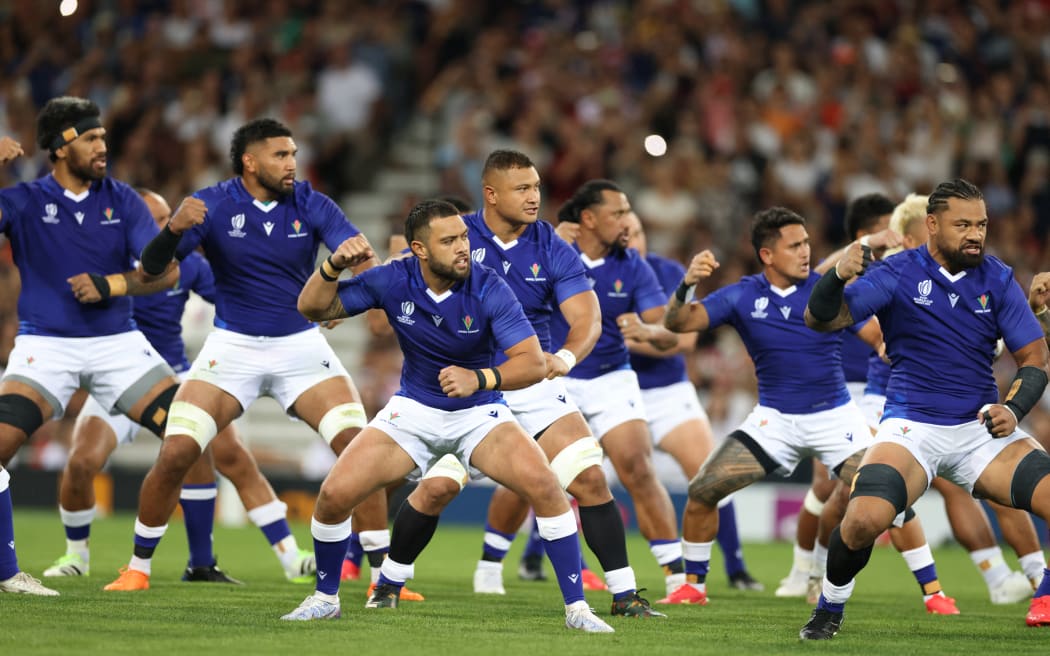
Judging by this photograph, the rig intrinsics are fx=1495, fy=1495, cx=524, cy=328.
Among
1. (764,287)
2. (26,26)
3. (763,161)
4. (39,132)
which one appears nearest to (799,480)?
(763,161)

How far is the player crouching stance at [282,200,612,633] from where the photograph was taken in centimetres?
848

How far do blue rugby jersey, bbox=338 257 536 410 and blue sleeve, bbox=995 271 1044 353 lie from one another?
2.80m

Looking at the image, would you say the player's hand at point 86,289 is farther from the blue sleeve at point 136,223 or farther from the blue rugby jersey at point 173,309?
the blue rugby jersey at point 173,309

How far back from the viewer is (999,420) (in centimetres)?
816

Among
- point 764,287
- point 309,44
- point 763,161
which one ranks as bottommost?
point 764,287

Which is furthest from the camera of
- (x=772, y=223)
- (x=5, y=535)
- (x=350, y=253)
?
(x=772, y=223)

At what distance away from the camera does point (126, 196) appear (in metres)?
10.8

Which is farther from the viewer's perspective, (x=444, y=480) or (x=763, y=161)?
(x=763, y=161)

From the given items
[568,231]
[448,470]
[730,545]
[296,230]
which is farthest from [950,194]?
[730,545]

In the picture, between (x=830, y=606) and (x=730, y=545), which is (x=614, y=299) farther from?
(x=830, y=606)

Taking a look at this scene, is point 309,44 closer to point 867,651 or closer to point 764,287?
point 764,287

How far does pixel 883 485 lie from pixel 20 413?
5635 mm

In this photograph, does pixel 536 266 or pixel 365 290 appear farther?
pixel 536 266

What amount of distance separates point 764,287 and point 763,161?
980 centimetres
